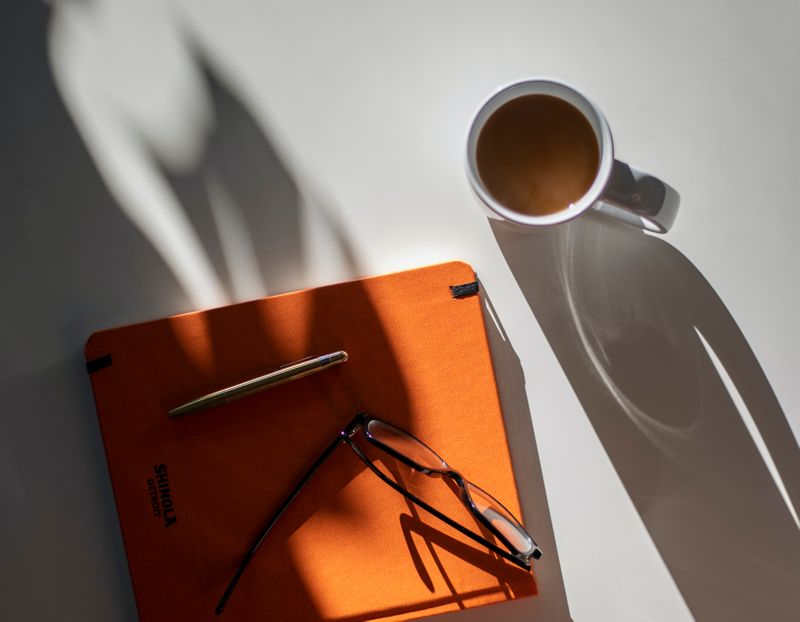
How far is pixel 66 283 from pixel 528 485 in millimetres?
504

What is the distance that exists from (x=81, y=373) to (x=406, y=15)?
19.0 inches

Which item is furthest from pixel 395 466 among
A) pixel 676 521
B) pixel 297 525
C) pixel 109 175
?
pixel 109 175

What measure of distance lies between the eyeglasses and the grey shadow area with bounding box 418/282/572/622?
0.04m

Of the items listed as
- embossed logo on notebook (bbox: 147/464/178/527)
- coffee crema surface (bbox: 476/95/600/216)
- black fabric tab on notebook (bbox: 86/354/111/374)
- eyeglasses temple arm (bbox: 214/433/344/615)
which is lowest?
eyeglasses temple arm (bbox: 214/433/344/615)

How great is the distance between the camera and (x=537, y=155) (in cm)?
68

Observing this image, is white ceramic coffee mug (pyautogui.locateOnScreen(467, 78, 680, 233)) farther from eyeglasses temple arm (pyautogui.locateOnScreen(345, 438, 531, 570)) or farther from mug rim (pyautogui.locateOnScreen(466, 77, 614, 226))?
eyeglasses temple arm (pyautogui.locateOnScreen(345, 438, 531, 570))

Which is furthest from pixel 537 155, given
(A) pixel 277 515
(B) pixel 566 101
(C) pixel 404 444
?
(A) pixel 277 515

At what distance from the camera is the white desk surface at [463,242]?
0.74 meters

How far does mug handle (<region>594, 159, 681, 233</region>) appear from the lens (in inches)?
25.8

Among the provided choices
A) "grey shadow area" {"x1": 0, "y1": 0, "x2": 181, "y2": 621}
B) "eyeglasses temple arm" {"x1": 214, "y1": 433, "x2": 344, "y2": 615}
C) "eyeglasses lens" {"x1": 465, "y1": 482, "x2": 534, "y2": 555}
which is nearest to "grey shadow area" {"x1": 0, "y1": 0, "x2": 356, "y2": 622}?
"grey shadow area" {"x1": 0, "y1": 0, "x2": 181, "y2": 621}

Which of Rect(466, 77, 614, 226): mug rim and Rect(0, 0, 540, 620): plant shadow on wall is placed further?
Rect(0, 0, 540, 620): plant shadow on wall

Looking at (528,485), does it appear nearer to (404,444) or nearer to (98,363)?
(404,444)

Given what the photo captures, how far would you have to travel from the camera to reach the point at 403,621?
0.71 m

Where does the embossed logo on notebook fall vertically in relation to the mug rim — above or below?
below
